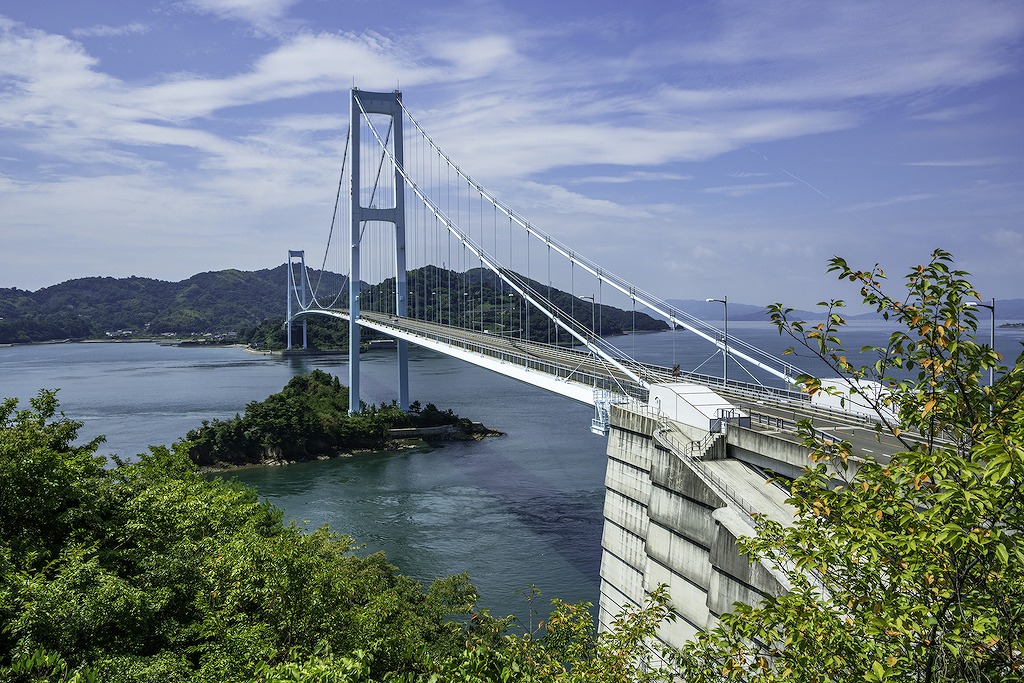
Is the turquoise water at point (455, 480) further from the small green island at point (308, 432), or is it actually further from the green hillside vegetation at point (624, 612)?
the green hillside vegetation at point (624, 612)

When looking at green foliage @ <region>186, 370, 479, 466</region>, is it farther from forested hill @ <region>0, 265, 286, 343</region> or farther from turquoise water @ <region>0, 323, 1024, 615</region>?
forested hill @ <region>0, 265, 286, 343</region>

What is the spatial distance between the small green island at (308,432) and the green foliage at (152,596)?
21352 mm

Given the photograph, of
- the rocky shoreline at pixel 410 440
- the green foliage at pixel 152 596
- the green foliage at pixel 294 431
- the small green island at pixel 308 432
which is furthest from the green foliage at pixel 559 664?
the green foliage at pixel 294 431

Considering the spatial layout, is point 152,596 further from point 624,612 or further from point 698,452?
point 698,452

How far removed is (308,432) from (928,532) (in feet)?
107

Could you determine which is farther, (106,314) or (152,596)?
(106,314)

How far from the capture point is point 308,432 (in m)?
34.3

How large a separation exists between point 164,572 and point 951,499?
808 cm

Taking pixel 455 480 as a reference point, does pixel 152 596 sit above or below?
above

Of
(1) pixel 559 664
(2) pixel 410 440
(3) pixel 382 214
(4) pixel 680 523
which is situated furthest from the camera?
(3) pixel 382 214

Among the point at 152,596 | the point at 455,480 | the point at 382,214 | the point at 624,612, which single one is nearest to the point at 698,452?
the point at 624,612

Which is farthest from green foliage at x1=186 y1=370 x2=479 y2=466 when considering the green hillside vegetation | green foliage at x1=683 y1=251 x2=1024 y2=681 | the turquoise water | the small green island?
green foliage at x1=683 y1=251 x2=1024 y2=681

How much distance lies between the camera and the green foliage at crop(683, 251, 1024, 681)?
3715mm

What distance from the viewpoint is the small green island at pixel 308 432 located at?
106 feet
